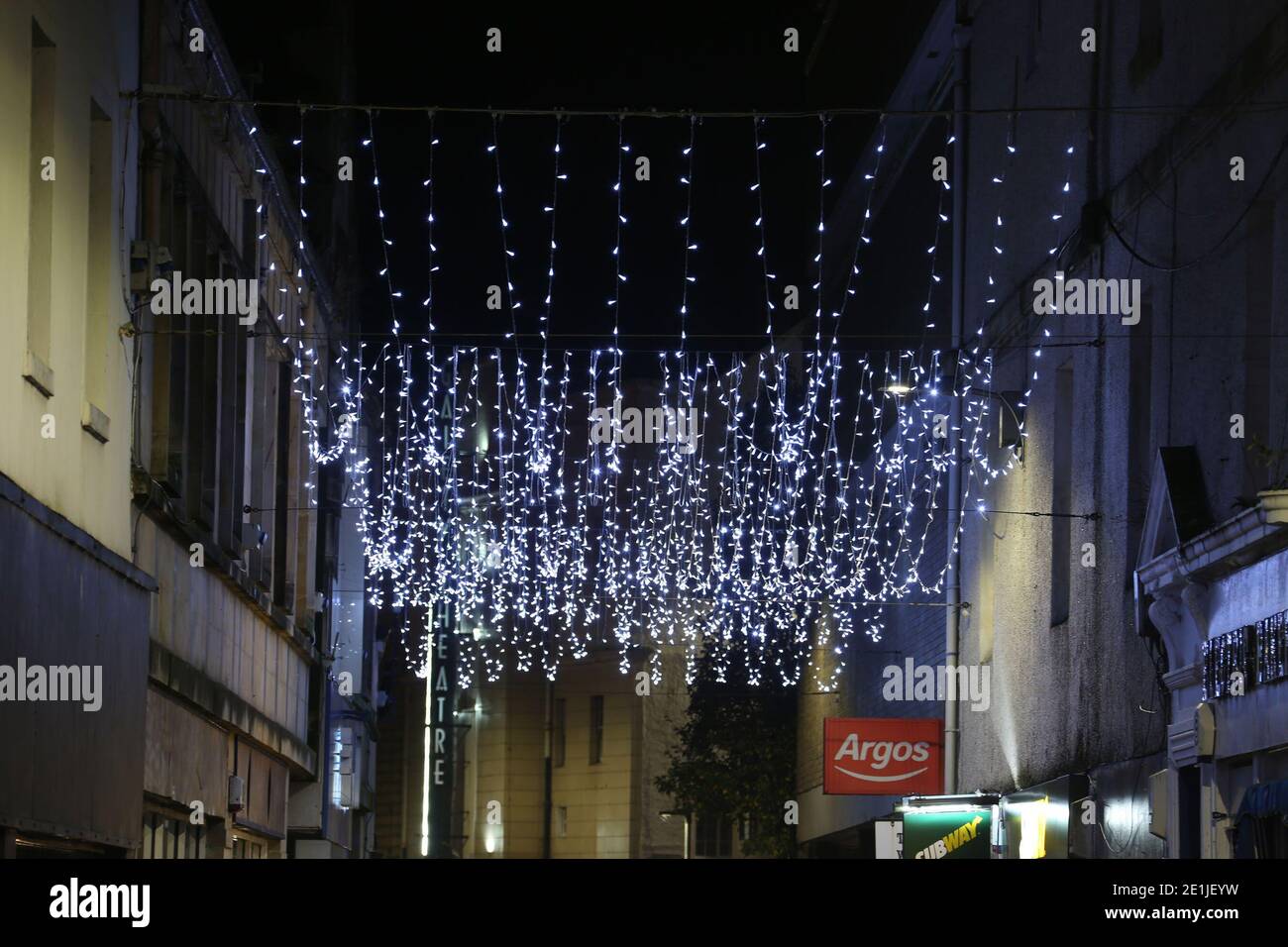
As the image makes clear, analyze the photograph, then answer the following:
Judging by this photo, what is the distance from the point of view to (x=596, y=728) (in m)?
54.5

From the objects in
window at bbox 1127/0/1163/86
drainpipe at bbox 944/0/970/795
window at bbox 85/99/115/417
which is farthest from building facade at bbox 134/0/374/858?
drainpipe at bbox 944/0/970/795

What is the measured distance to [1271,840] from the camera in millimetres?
12625

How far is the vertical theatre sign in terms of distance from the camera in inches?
2040

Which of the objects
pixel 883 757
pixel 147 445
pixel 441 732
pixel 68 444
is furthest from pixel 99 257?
pixel 441 732

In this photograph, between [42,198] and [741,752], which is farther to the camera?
[741,752]

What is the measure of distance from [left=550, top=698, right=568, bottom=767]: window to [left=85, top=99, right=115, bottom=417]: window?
41416 mm

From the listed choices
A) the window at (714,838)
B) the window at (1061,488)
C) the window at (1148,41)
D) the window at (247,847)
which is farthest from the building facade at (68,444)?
the window at (714,838)

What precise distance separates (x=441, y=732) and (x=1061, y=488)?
3614 centimetres

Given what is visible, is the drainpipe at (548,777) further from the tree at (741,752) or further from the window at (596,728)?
the tree at (741,752)

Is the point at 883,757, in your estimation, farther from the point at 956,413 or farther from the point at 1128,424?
the point at 1128,424

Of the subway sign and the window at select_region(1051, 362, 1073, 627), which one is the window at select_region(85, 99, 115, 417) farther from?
the subway sign

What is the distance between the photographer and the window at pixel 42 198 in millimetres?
12898
